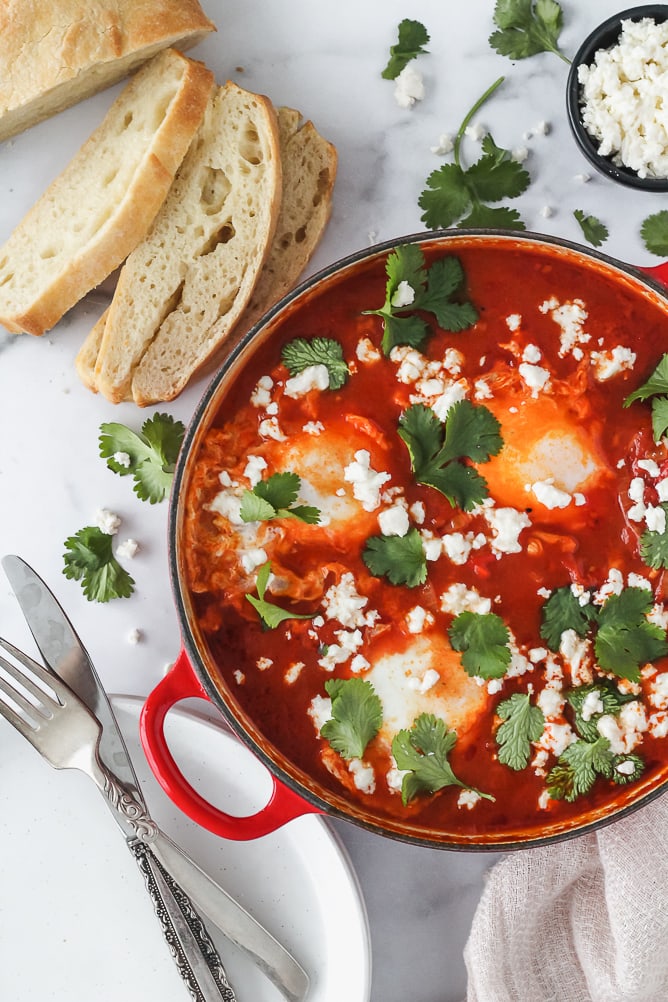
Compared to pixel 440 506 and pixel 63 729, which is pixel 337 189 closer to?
pixel 440 506

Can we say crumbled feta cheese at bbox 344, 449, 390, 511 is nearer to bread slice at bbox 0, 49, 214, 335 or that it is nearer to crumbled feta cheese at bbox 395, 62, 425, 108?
bread slice at bbox 0, 49, 214, 335

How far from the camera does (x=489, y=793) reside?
2357mm

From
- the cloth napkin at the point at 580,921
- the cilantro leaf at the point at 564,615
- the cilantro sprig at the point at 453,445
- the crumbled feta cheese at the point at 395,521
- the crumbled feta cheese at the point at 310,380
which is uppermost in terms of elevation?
the crumbled feta cheese at the point at 310,380

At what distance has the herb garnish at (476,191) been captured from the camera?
2.49m

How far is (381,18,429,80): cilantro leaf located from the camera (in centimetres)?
254

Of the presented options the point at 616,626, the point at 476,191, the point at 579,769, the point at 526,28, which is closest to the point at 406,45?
the point at 526,28

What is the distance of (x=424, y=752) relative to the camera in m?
2.29

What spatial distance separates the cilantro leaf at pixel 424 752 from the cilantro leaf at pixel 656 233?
139 centimetres

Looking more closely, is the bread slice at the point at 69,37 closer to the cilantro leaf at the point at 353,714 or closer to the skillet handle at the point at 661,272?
the skillet handle at the point at 661,272

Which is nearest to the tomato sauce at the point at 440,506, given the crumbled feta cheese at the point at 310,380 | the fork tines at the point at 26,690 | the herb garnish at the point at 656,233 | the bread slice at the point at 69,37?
the crumbled feta cheese at the point at 310,380

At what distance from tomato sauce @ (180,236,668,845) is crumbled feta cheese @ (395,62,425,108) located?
0.56m

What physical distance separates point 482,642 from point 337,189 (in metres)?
1.30

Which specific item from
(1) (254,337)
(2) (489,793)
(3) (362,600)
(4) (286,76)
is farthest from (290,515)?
(4) (286,76)

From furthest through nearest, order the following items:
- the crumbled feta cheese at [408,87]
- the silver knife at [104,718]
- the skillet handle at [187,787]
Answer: the crumbled feta cheese at [408,87]
the silver knife at [104,718]
the skillet handle at [187,787]
